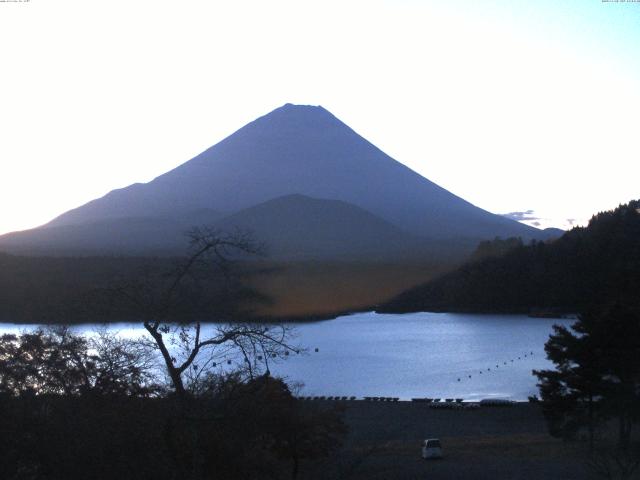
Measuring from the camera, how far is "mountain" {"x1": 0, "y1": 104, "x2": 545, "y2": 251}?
98.4 ft

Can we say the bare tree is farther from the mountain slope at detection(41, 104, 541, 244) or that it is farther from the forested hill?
the mountain slope at detection(41, 104, 541, 244)

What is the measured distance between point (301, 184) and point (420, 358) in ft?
95.7

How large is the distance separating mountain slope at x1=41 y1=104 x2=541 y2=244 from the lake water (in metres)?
9.05

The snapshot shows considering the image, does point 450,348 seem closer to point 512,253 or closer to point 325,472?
point 512,253

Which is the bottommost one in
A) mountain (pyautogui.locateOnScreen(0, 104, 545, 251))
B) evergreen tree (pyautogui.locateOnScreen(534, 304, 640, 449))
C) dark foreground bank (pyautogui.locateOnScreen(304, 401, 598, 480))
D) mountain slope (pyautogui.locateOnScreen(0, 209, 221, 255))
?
dark foreground bank (pyautogui.locateOnScreen(304, 401, 598, 480))

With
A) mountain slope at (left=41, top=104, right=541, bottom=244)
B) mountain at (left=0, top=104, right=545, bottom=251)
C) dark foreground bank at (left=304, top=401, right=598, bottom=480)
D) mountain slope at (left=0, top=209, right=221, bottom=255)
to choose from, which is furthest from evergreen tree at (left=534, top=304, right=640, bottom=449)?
mountain slope at (left=41, top=104, right=541, bottom=244)

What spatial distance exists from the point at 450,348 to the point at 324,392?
890 centimetres

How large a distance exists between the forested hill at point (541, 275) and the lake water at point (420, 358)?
111 cm

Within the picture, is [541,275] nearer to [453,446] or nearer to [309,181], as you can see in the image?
[453,446]

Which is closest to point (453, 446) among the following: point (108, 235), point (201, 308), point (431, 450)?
point (431, 450)

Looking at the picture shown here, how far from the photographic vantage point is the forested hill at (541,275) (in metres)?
26.2

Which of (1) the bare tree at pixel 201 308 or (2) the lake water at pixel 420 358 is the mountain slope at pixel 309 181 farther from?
(1) the bare tree at pixel 201 308

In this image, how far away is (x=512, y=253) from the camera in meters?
29.8

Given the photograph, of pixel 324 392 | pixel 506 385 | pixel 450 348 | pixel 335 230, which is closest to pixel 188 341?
pixel 324 392
